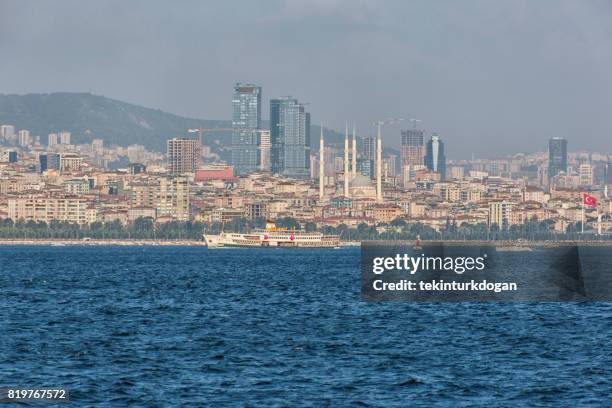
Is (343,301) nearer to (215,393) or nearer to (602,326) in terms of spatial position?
(602,326)

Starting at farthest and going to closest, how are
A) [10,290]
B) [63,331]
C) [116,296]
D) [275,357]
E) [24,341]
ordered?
[10,290]
[116,296]
[63,331]
[24,341]
[275,357]

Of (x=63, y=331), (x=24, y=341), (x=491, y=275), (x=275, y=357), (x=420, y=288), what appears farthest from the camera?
(x=63, y=331)

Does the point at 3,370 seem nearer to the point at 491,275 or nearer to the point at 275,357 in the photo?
the point at 275,357

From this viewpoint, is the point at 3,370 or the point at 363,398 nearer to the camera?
the point at 363,398

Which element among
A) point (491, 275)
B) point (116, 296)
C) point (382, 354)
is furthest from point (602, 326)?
point (116, 296)

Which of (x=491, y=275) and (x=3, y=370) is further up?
(x=491, y=275)

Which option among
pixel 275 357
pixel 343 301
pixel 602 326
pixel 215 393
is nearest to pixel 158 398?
pixel 215 393
